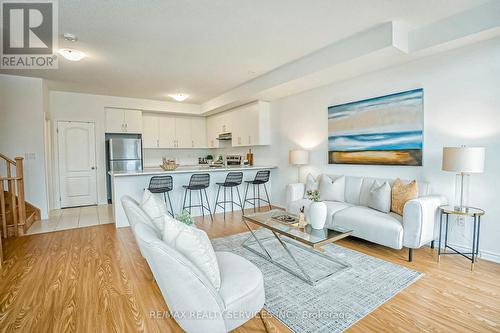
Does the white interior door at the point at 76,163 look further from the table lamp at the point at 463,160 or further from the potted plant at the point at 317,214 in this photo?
the table lamp at the point at 463,160

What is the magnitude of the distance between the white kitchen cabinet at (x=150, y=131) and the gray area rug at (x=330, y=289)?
4.90 metres

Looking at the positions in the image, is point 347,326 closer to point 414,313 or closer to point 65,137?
point 414,313

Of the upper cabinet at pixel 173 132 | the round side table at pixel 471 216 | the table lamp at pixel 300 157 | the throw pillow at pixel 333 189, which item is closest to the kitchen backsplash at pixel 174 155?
the upper cabinet at pixel 173 132

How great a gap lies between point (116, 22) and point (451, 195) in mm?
4416

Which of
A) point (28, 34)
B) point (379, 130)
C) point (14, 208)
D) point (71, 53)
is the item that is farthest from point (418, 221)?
point (14, 208)

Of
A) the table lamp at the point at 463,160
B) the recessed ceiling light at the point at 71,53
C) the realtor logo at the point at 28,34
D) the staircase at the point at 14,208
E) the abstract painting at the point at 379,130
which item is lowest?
the staircase at the point at 14,208

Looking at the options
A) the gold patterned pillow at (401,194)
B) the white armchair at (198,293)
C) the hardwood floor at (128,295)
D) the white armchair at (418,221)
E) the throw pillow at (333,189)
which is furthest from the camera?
the throw pillow at (333,189)

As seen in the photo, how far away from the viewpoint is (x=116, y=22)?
2.82m

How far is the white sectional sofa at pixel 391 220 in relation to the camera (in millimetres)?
2820

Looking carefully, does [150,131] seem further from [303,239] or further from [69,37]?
[303,239]

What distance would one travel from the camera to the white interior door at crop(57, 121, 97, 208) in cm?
588

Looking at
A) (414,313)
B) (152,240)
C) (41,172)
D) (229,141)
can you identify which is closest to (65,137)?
(41,172)

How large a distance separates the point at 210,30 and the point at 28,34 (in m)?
2.20

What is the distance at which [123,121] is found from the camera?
6.50 m
